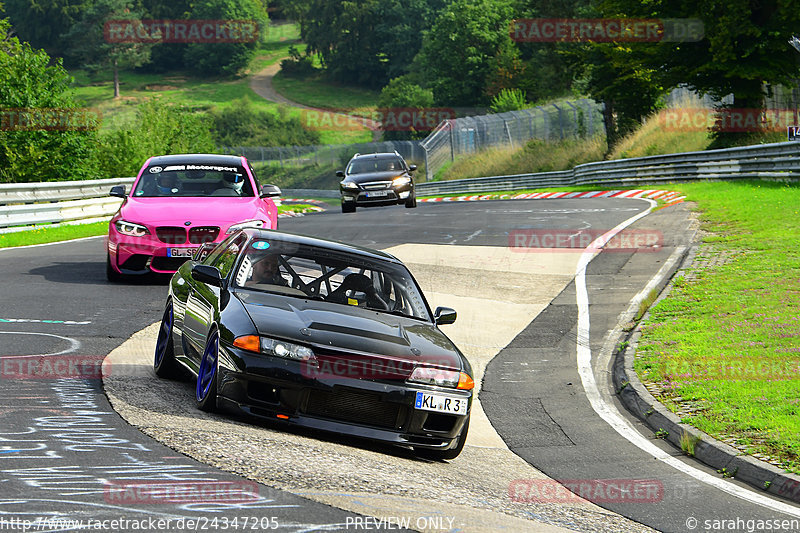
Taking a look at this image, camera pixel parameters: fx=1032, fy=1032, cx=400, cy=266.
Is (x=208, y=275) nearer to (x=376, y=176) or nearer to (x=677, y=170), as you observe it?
(x=376, y=176)

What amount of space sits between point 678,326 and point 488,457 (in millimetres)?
5270

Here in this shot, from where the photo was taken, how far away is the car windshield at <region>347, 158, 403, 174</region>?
3147cm

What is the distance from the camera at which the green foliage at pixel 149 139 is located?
4181cm

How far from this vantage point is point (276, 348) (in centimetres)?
703

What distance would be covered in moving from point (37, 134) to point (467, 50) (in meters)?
68.3

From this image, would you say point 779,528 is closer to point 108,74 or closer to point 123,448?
point 123,448

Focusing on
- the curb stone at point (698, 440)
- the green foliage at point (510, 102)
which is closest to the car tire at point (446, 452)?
the curb stone at point (698, 440)

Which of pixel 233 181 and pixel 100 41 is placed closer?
pixel 233 181

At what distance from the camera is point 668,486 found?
7410 mm

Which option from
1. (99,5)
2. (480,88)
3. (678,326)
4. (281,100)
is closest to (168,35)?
(99,5)

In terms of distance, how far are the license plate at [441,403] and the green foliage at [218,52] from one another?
509 feet

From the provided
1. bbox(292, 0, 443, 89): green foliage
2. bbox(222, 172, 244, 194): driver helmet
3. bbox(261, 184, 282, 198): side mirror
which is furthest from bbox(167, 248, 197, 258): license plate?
bbox(292, 0, 443, 89): green foliage

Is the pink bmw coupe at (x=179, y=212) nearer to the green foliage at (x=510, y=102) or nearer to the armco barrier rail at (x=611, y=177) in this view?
the armco barrier rail at (x=611, y=177)

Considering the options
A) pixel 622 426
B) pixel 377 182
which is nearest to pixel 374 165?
pixel 377 182
